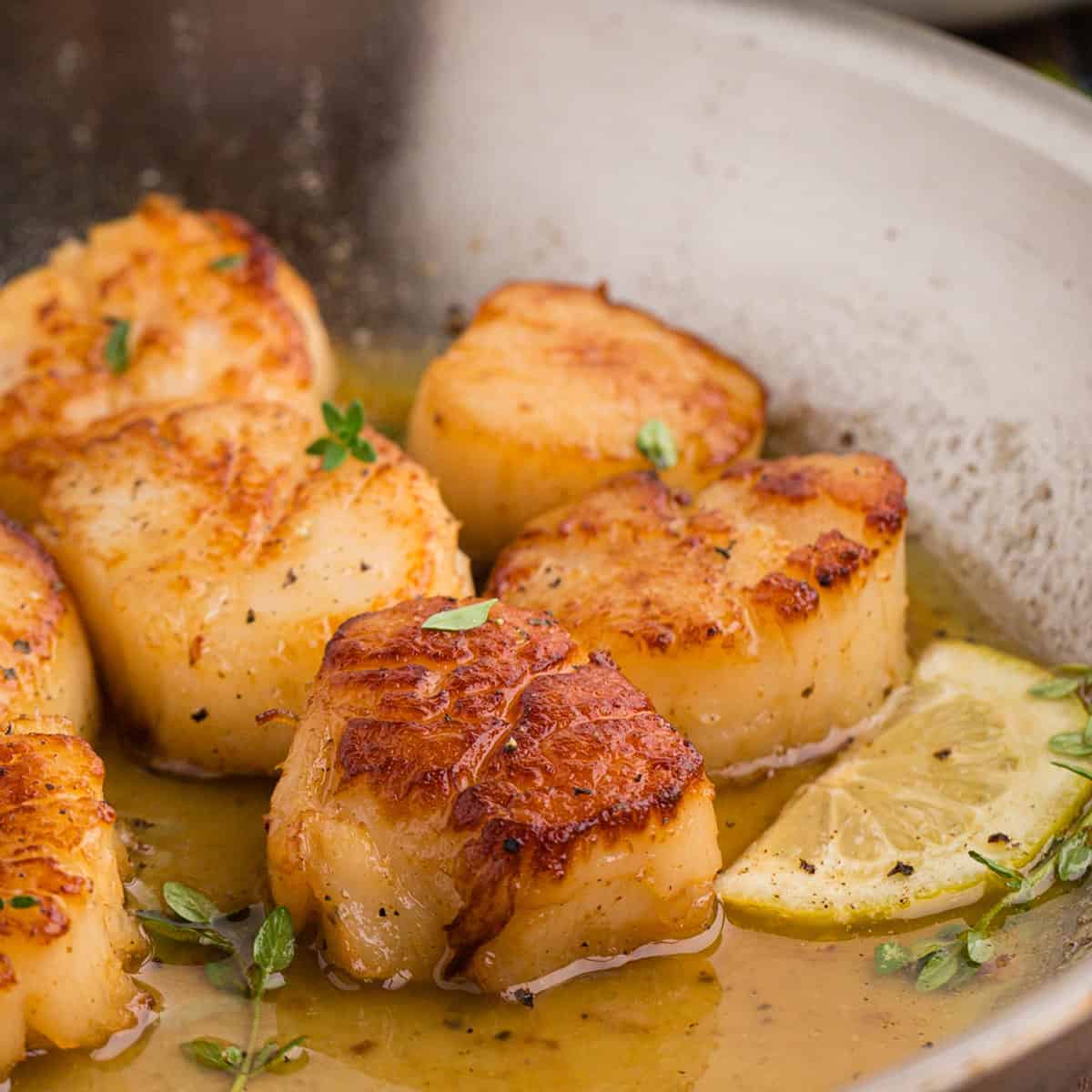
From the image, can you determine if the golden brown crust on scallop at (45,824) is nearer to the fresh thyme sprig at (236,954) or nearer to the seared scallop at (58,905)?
the seared scallop at (58,905)

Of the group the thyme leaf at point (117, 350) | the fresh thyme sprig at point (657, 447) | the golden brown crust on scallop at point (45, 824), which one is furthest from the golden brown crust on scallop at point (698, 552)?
the thyme leaf at point (117, 350)

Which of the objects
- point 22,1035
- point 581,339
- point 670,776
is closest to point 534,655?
point 670,776

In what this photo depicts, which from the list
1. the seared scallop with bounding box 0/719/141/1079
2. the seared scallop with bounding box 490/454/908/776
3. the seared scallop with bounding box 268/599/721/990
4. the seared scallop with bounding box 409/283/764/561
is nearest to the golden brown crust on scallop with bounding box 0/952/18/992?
the seared scallop with bounding box 0/719/141/1079

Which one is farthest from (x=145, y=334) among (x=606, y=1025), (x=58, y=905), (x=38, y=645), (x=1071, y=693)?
(x=1071, y=693)

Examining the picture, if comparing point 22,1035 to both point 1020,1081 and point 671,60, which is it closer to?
point 1020,1081

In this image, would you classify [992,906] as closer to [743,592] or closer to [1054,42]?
[743,592]

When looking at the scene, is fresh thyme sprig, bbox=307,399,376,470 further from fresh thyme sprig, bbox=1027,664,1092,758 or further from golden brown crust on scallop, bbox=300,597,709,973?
fresh thyme sprig, bbox=1027,664,1092,758
